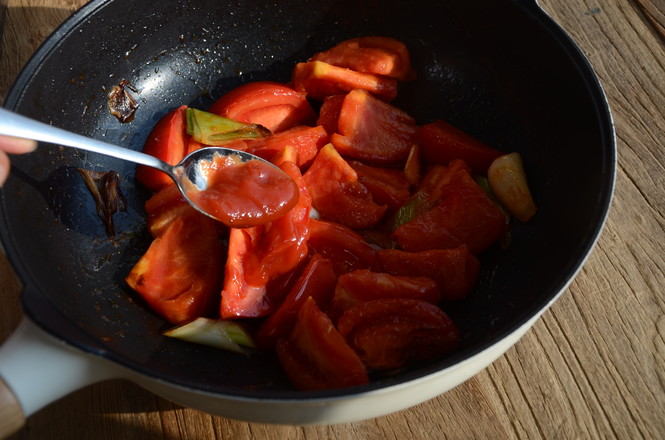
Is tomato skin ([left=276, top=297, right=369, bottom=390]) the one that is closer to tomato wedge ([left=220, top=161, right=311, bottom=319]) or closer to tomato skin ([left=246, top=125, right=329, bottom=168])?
tomato wedge ([left=220, top=161, right=311, bottom=319])

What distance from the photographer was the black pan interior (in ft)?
4.27

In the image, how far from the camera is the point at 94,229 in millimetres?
1594

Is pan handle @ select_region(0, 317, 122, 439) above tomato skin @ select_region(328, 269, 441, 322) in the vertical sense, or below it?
below

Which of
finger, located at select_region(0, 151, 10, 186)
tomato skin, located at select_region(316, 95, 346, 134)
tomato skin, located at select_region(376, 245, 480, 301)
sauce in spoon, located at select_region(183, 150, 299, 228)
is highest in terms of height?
tomato skin, located at select_region(376, 245, 480, 301)

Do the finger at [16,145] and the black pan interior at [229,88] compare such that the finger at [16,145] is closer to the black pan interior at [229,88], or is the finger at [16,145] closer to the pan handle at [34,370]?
the black pan interior at [229,88]

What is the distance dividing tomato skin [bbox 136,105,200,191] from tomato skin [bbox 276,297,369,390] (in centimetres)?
62

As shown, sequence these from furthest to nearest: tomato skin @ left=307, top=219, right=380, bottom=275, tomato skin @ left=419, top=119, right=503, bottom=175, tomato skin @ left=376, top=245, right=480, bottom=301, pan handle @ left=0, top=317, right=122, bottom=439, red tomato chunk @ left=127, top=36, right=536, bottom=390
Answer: tomato skin @ left=419, top=119, right=503, bottom=175 → tomato skin @ left=307, top=219, right=380, bottom=275 → tomato skin @ left=376, top=245, right=480, bottom=301 → red tomato chunk @ left=127, top=36, right=536, bottom=390 → pan handle @ left=0, top=317, right=122, bottom=439

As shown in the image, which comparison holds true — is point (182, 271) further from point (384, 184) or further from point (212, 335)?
point (384, 184)

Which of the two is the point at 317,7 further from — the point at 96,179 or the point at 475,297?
the point at 475,297

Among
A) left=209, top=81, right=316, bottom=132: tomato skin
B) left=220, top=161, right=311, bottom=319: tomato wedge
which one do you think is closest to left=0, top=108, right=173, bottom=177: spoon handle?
left=220, top=161, right=311, bottom=319: tomato wedge

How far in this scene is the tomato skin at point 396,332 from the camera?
131 cm

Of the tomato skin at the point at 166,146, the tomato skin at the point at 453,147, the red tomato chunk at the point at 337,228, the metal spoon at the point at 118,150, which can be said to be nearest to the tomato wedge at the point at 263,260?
the red tomato chunk at the point at 337,228

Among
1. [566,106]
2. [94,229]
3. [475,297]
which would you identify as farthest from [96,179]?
[566,106]

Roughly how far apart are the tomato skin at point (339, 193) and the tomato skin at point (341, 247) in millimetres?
67
